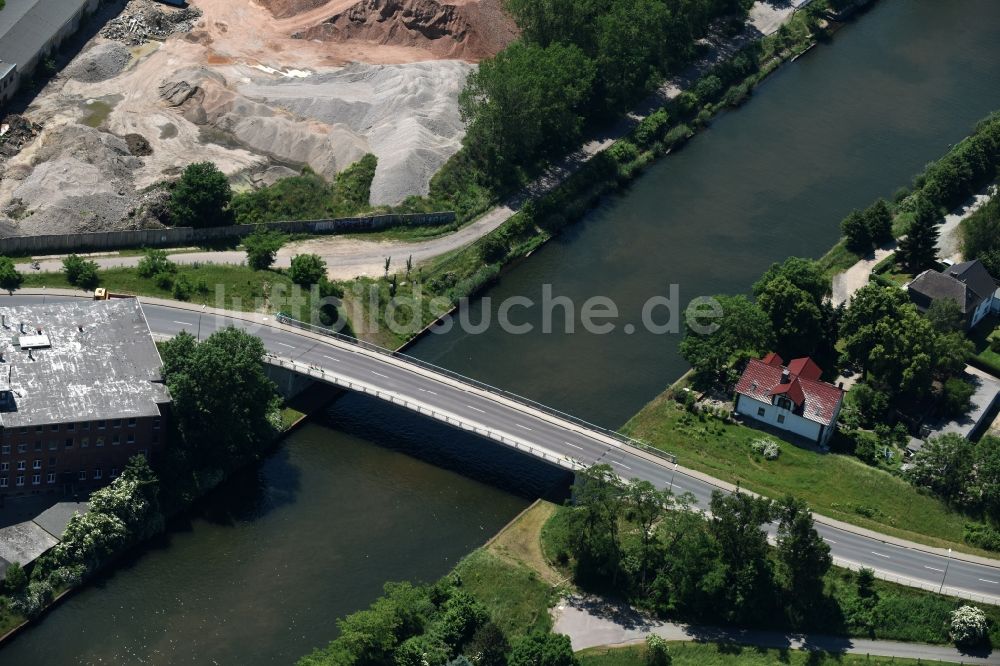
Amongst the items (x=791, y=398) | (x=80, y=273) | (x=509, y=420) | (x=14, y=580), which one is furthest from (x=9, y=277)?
(x=791, y=398)

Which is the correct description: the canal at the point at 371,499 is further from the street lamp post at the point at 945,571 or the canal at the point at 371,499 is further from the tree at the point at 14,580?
the street lamp post at the point at 945,571

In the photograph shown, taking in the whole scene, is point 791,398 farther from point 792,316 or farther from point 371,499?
point 371,499

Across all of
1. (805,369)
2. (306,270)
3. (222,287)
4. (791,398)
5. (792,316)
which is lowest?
(222,287)

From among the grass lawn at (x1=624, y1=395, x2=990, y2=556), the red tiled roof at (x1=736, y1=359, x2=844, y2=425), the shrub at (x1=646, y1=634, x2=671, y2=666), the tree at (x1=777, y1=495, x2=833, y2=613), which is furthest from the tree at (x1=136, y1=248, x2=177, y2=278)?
the tree at (x1=777, y1=495, x2=833, y2=613)

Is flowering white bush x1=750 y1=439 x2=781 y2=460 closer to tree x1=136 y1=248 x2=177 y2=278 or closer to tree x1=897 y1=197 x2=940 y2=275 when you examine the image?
tree x1=897 y1=197 x2=940 y2=275

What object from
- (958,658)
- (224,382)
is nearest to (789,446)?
(958,658)

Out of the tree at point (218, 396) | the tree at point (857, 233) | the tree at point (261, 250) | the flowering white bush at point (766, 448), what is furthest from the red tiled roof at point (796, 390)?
the tree at point (261, 250)

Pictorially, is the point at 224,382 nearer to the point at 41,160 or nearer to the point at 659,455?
the point at 659,455
